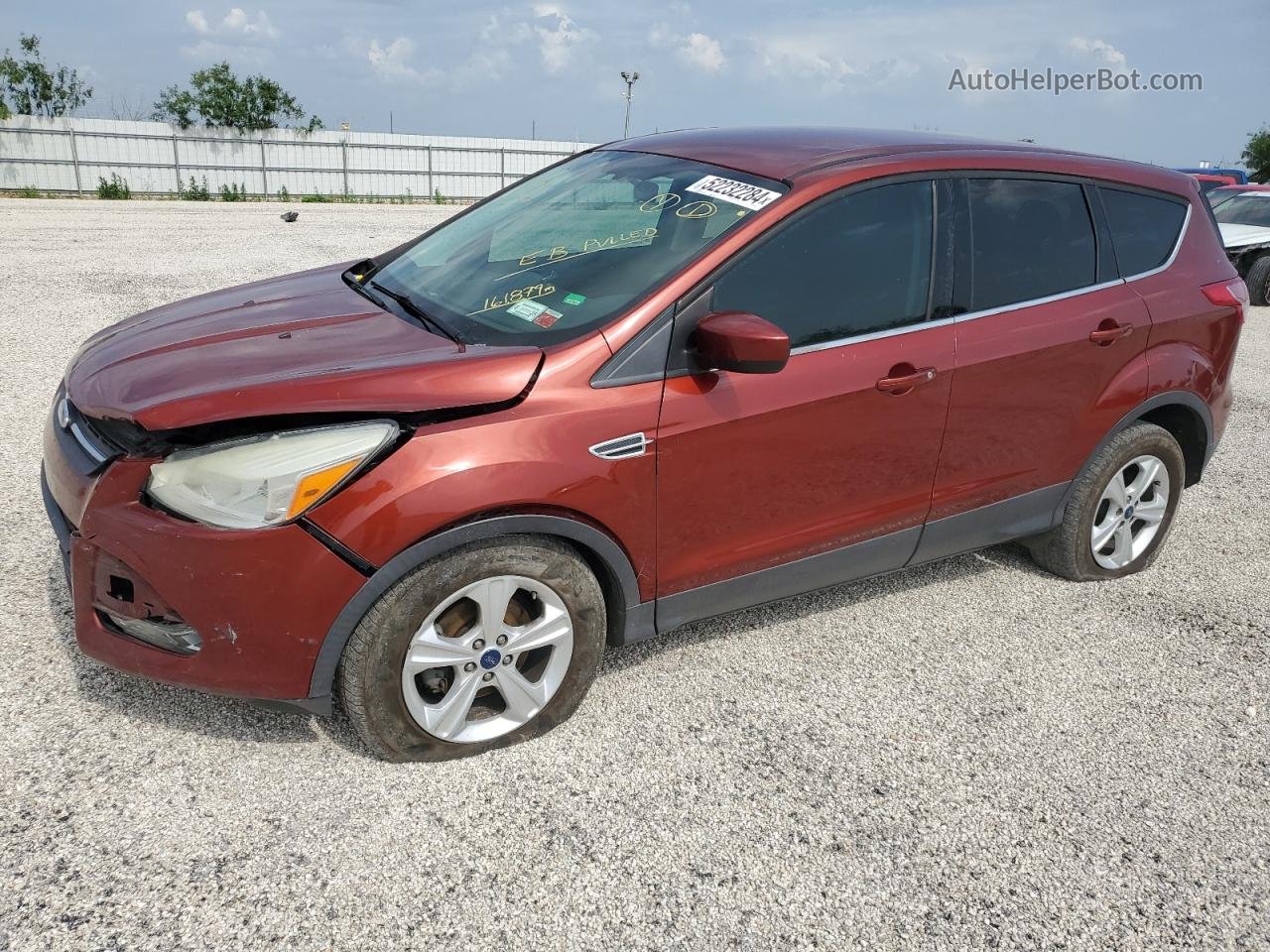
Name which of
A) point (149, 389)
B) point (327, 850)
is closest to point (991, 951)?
point (327, 850)

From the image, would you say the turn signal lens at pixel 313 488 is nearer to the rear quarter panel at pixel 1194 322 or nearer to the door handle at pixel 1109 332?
the door handle at pixel 1109 332

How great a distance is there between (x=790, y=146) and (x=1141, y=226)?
1.61m

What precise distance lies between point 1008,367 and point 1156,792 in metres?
1.47

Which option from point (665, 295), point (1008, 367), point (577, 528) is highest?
point (665, 295)

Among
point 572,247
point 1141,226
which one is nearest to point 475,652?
point 572,247

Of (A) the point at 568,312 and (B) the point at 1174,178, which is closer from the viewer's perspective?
(A) the point at 568,312

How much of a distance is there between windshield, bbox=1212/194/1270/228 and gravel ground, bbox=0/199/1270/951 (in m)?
11.5

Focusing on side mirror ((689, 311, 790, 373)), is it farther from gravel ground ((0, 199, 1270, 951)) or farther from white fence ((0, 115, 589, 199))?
white fence ((0, 115, 589, 199))

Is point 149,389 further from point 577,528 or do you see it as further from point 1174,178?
point 1174,178

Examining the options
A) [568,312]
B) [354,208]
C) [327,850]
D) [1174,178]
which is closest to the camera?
[327,850]

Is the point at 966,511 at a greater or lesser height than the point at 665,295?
lesser

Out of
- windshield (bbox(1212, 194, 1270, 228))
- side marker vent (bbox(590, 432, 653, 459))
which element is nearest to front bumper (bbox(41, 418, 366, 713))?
side marker vent (bbox(590, 432, 653, 459))

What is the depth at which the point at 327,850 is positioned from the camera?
2.53m

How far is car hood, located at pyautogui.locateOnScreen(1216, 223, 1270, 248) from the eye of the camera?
42.3 feet
